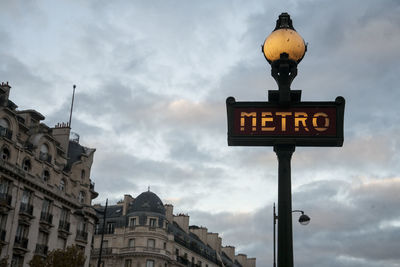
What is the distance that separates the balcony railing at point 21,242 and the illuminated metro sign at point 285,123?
46.4 m

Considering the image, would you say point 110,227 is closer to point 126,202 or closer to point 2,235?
point 126,202

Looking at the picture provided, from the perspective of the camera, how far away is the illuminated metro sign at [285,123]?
7785 millimetres

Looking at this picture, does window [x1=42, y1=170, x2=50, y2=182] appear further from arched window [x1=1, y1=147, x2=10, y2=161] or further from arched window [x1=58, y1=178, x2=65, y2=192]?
arched window [x1=1, y1=147, x2=10, y2=161]

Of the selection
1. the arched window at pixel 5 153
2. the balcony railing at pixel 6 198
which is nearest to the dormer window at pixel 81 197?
the balcony railing at pixel 6 198

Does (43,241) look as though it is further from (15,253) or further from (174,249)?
(174,249)

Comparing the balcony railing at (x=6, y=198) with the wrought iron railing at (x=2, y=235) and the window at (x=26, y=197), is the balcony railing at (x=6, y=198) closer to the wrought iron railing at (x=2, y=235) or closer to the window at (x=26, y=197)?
the window at (x=26, y=197)

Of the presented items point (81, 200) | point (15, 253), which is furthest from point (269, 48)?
point (81, 200)

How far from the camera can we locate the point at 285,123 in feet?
25.7

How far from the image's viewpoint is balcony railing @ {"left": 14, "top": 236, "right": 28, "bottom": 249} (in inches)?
1983

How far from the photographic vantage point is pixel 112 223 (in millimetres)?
86375

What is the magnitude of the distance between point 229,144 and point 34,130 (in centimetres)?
5101

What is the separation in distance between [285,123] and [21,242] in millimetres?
47483

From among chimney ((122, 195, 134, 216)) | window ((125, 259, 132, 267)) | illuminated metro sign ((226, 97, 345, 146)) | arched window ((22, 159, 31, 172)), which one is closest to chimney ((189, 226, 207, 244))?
chimney ((122, 195, 134, 216))

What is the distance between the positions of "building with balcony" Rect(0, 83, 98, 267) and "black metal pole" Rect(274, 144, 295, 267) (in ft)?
134
